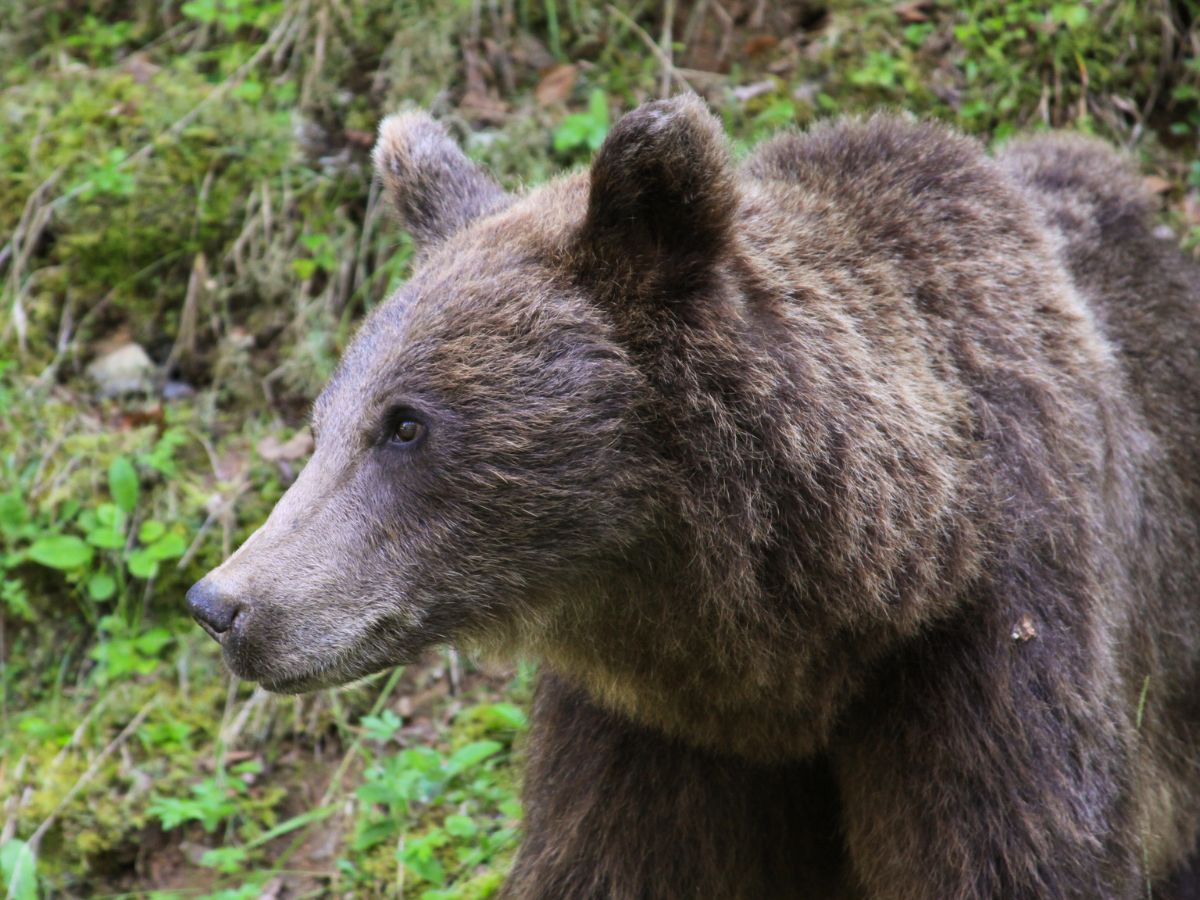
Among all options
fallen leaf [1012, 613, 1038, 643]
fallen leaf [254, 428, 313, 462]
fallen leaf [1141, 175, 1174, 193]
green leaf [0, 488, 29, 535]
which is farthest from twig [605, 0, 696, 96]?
fallen leaf [1012, 613, 1038, 643]

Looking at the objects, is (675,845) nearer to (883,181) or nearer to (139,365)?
(883,181)

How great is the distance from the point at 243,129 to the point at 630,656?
15.9ft

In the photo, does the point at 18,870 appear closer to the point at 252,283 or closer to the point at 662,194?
the point at 252,283

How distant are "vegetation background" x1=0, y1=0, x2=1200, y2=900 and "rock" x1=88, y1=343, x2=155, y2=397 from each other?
0.8 inches

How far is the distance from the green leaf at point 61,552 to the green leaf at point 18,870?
1358 millimetres

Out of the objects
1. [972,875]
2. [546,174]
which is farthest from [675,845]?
[546,174]

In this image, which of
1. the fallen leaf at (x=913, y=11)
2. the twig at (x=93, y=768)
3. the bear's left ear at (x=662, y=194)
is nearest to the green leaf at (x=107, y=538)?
the twig at (x=93, y=768)

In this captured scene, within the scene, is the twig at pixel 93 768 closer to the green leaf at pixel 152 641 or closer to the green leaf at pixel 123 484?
the green leaf at pixel 152 641

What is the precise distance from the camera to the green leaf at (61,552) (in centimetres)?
659

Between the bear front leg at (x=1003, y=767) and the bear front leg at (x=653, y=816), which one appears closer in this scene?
the bear front leg at (x=1003, y=767)

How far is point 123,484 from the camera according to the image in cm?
Result: 671

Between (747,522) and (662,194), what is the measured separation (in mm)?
854

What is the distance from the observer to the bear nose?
3504 mm

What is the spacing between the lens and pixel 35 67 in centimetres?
861
